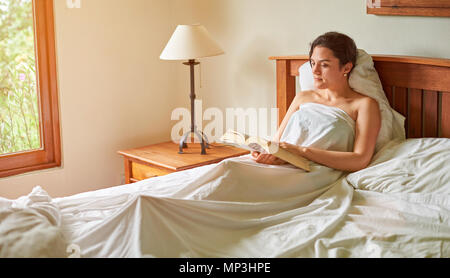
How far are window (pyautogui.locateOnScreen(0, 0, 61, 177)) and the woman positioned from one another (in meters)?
1.34

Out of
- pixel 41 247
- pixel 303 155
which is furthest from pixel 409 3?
pixel 41 247

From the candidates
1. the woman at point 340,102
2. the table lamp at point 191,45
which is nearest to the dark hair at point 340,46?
the woman at point 340,102

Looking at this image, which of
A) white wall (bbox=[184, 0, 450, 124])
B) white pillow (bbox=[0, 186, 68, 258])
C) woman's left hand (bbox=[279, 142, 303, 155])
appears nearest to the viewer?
white pillow (bbox=[0, 186, 68, 258])

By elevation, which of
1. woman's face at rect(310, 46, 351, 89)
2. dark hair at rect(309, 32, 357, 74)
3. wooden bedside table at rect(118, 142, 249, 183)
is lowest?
wooden bedside table at rect(118, 142, 249, 183)

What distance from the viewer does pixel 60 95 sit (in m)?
3.02

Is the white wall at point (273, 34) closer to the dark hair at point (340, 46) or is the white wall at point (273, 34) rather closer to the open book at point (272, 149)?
the dark hair at point (340, 46)

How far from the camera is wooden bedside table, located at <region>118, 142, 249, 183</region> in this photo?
2844mm

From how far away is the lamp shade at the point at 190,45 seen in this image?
2863 mm

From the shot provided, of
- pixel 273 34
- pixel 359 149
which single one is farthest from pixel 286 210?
pixel 273 34

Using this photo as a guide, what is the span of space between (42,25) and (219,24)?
38.8 inches

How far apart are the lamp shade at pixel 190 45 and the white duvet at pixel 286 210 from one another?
83 centimetres

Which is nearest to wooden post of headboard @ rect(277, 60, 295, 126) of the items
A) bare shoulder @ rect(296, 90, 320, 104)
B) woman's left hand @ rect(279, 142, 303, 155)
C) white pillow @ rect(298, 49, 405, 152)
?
bare shoulder @ rect(296, 90, 320, 104)

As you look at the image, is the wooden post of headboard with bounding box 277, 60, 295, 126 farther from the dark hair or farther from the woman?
the dark hair
